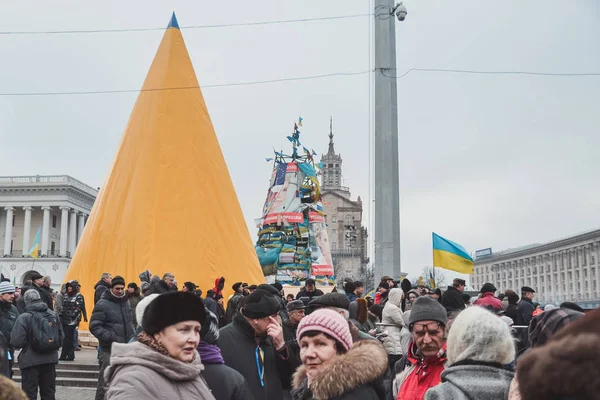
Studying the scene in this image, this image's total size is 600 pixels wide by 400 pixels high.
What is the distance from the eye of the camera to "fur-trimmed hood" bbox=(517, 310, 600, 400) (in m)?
1.18

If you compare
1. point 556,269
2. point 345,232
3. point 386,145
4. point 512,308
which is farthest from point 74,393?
point 345,232

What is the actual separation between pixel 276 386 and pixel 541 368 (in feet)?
9.94

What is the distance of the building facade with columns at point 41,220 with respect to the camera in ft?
203

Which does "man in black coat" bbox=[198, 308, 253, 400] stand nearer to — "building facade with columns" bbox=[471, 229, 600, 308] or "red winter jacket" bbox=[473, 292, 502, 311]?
"red winter jacket" bbox=[473, 292, 502, 311]

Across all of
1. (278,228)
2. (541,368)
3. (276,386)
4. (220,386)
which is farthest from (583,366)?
(278,228)

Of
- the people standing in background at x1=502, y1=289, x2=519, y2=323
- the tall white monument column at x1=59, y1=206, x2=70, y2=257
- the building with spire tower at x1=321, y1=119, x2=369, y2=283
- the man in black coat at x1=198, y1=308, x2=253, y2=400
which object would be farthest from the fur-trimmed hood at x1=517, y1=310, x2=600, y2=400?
the building with spire tower at x1=321, y1=119, x2=369, y2=283

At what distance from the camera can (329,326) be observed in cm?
301

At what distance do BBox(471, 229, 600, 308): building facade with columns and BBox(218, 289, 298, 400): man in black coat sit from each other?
61.4 m

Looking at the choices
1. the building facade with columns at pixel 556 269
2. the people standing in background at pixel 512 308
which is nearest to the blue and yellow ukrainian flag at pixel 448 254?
the people standing in background at pixel 512 308

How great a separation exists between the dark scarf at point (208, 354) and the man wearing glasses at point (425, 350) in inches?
41.9

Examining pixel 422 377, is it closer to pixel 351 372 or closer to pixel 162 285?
pixel 351 372

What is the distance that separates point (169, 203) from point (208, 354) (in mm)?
12193

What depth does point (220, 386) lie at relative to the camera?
10.0 ft

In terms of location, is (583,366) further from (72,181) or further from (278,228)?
(72,181)
